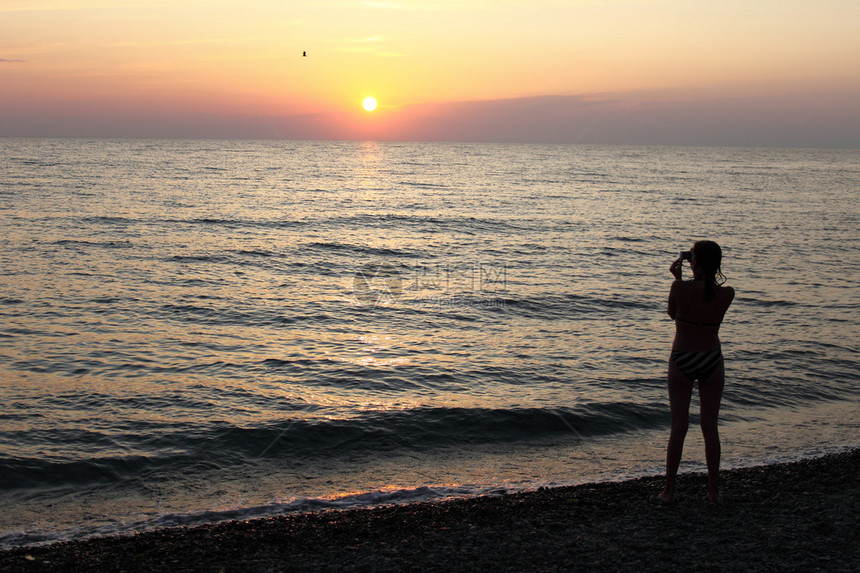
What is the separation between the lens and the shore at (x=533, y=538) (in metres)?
5.16

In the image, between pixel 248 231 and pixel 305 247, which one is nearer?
pixel 305 247

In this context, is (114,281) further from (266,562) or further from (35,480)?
(266,562)

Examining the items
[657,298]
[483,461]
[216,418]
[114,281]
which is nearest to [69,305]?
[114,281]

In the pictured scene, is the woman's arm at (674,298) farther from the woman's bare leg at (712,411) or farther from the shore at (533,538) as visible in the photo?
the shore at (533,538)

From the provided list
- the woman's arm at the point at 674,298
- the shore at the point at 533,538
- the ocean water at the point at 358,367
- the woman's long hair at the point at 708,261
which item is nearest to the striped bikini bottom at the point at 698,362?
the woman's arm at the point at 674,298

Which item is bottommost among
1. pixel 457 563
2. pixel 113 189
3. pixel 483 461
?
pixel 483 461

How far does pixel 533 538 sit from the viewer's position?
5629 millimetres

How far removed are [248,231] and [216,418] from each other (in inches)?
892

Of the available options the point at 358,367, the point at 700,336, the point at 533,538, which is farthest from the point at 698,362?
the point at 358,367

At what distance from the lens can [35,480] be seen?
761 centimetres

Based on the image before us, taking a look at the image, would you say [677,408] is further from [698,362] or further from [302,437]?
[302,437]

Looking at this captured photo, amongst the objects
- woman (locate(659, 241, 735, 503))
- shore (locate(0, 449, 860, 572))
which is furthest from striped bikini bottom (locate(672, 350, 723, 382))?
shore (locate(0, 449, 860, 572))

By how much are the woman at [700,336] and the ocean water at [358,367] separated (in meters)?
2.33

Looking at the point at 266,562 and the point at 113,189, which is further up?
the point at 113,189
